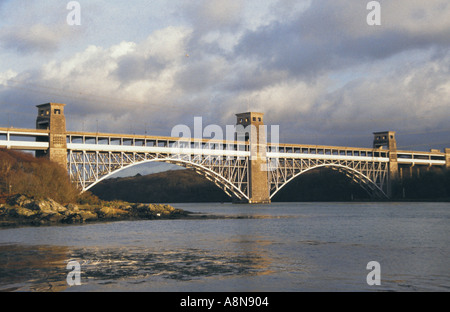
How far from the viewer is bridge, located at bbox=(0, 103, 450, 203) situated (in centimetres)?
6844

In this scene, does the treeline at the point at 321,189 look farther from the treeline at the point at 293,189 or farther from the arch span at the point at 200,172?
the arch span at the point at 200,172

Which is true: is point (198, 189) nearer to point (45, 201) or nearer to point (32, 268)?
point (45, 201)

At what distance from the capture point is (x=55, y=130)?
68375mm

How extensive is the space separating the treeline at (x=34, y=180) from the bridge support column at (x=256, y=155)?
4384 cm

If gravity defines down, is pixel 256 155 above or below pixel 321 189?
above

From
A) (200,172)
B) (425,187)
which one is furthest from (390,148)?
(200,172)

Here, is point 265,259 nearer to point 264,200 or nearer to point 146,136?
point 146,136

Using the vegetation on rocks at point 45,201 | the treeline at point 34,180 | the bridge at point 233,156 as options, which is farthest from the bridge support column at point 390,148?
the treeline at point 34,180

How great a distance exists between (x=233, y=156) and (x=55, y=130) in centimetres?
3604

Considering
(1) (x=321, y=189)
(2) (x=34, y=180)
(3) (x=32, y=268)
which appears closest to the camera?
(3) (x=32, y=268)

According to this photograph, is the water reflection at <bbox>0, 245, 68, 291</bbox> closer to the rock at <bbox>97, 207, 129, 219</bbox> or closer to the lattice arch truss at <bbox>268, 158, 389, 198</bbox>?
the rock at <bbox>97, 207, 129, 219</bbox>

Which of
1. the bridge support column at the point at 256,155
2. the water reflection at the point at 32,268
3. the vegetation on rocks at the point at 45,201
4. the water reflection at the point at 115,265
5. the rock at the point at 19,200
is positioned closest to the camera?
the water reflection at the point at 32,268

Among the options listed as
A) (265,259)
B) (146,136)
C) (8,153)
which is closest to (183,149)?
(146,136)

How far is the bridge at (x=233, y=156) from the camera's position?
6844 centimetres
